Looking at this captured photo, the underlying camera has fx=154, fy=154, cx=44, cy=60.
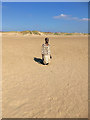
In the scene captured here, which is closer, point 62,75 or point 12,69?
point 62,75

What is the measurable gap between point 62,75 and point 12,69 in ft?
8.34

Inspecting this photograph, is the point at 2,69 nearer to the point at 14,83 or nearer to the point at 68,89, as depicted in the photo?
the point at 14,83

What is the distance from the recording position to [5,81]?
5.99 metres

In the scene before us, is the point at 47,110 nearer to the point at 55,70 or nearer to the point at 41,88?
the point at 41,88

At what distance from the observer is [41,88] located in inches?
213

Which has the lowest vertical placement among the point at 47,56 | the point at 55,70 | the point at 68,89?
the point at 68,89

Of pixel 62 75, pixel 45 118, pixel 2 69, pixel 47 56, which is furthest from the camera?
pixel 47 56

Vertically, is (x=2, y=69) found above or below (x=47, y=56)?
below

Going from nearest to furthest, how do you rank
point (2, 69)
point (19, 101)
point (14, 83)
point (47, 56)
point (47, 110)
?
1. point (47, 110)
2. point (19, 101)
3. point (14, 83)
4. point (2, 69)
5. point (47, 56)

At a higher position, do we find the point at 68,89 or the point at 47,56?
the point at 47,56

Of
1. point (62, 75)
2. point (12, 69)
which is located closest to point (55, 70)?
point (62, 75)

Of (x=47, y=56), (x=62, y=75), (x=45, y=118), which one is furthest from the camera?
(x=47, y=56)

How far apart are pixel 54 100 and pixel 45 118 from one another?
36.1 inches

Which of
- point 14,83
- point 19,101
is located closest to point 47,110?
point 19,101
